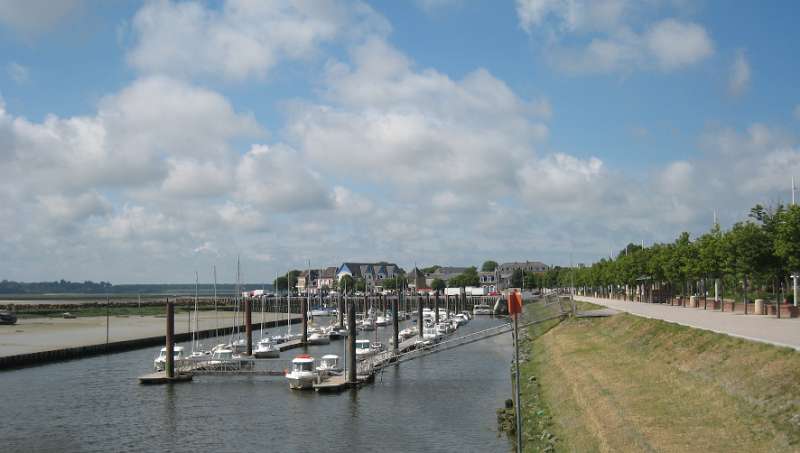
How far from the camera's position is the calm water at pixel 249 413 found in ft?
140

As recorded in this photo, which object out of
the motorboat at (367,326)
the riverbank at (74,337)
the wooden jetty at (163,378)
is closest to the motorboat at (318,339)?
the riverbank at (74,337)

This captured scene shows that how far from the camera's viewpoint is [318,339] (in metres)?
109

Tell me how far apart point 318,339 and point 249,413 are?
5671 cm

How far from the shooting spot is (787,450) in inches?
884

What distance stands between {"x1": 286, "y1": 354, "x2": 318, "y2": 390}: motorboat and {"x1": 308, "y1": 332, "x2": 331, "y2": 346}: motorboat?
46.4 meters

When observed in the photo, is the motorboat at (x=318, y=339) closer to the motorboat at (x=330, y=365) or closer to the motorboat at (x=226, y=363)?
the motorboat at (x=226, y=363)

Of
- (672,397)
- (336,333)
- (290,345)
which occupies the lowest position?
(336,333)

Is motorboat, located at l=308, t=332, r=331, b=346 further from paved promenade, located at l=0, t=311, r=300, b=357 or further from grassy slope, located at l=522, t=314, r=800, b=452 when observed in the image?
grassy slope, located at l=522, t=314, r=800, b=452

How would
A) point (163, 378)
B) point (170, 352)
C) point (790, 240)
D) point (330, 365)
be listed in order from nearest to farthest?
point (790, 240) → point (163, 378) → point (170, 352) → point (330, 365)

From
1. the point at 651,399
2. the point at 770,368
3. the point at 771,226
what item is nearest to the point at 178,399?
the point at 651,399

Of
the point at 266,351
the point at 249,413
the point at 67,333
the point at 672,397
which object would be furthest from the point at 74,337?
the point at 672,397

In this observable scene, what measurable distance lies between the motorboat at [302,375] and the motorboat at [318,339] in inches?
1827

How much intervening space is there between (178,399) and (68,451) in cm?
1747

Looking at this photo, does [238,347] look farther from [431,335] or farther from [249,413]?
[249,413]
